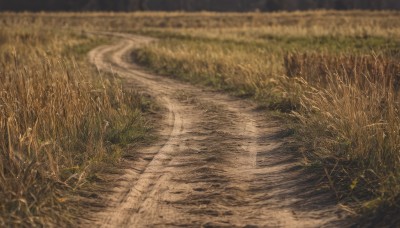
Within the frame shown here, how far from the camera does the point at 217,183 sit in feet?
19.4

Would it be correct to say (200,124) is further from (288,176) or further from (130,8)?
(130,8)

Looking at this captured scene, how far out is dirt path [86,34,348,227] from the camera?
4.93 m

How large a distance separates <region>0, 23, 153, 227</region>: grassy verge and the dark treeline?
74695mm

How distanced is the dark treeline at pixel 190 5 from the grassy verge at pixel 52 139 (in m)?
74.7

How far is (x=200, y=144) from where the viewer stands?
771 cm

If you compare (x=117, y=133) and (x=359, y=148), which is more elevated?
(x=359, y=148)

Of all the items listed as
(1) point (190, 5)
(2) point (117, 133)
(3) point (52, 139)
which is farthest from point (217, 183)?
(1) point (190, 5)

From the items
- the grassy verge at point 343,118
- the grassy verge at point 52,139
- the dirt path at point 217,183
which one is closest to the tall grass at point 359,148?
the grassy verge at point 343,118

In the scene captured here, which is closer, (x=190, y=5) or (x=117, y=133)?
(x=117, y=133)

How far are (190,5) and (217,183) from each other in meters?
95.9

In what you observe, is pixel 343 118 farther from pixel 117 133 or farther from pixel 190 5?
pixel 190 5

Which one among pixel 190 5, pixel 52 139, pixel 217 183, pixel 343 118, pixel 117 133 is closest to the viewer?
pixel 217 183

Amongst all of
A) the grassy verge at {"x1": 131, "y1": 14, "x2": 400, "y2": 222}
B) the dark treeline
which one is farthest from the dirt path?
the dark treeline

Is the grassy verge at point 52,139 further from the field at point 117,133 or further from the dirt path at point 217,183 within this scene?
the dirt path at point 217,183
